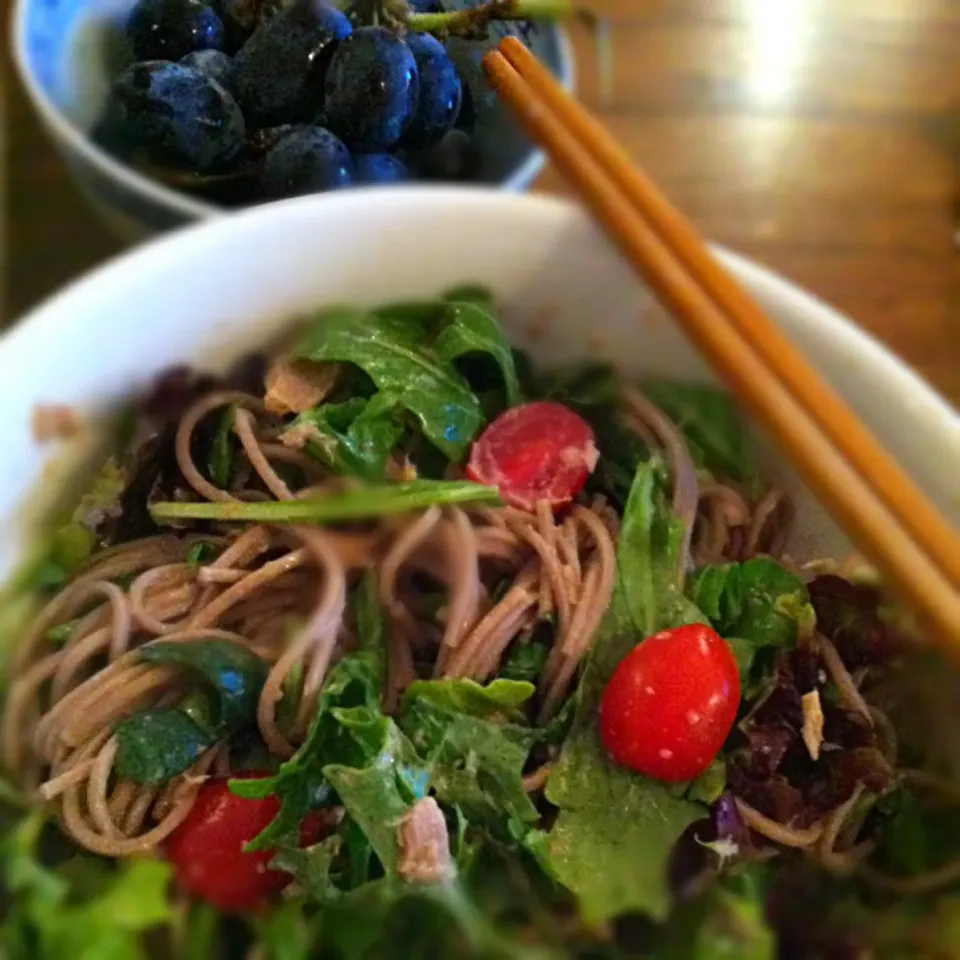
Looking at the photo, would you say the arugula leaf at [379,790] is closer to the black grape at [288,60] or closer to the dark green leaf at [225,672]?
the dark green leaf at [225,672]

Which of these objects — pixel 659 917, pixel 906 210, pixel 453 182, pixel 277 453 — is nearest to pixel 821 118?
pixel 906 210

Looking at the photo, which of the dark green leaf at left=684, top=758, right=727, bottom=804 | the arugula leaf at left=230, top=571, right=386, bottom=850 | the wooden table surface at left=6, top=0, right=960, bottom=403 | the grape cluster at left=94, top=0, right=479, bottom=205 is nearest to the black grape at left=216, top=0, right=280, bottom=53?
the grape cluster at left=94, top=0, right=479, bottom=205

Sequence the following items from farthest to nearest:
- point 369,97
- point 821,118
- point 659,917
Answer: point 821,118 < point 369,97 < point 659,917

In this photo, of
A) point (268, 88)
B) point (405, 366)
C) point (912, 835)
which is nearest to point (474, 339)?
point (405, 366)

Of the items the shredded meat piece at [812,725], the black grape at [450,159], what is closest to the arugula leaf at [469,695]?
the shredded meat piece at [812,725]

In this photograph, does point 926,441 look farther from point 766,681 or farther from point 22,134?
point 22,134

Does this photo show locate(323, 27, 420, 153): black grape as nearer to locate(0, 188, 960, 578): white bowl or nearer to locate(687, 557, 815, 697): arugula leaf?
locate(0, 188, 960, 578): white bowl

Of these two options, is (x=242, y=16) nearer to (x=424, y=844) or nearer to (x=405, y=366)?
(x=405, y=366)

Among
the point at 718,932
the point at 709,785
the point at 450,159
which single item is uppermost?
the point at 450,159
